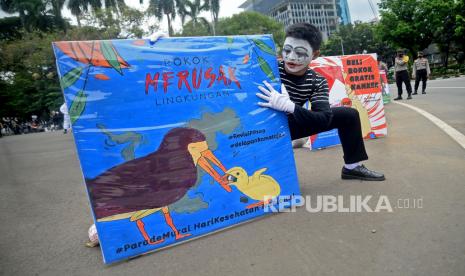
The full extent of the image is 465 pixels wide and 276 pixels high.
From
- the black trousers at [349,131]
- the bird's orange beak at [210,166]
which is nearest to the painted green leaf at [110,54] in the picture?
the bird's orange beak at [210,166]

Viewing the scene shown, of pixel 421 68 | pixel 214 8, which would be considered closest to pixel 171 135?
pixel 421 68

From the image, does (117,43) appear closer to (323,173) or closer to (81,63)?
(81,63)

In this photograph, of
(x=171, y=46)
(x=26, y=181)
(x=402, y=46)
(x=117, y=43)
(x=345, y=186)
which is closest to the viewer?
(x=117, y=43)

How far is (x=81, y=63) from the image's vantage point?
202 centimetres

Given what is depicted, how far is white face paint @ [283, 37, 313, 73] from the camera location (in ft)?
9.31

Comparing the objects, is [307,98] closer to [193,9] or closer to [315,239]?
[315,239]

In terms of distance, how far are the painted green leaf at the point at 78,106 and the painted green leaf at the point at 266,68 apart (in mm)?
1254

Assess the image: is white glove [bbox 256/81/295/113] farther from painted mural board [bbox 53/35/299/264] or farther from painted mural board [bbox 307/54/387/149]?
painted mural board [bbox 307/54/387/149]

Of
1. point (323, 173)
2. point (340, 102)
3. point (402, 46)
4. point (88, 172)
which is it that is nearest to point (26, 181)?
point (88, 172)

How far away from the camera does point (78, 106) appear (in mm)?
2027

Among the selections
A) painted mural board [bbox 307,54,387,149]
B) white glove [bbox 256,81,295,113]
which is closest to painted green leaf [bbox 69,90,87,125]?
white glove [bbox 256,81,295,113]

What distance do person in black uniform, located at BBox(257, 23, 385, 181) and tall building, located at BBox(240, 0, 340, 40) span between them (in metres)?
121

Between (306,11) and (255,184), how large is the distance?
442 ft

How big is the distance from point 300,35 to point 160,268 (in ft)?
6.60
